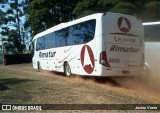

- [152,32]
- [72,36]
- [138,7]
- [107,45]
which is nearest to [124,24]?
[107,45]

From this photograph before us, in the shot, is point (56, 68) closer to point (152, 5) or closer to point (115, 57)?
point (115, 57)

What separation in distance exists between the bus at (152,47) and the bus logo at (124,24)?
175cm

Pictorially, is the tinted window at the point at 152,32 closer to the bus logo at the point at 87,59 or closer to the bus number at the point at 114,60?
the bus number at the point at 114,60

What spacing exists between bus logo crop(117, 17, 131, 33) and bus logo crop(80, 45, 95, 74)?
170 centimetres

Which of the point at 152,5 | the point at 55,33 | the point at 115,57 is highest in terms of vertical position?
the point at 152,5

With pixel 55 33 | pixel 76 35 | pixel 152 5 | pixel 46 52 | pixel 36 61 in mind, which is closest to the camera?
pixel 76 35

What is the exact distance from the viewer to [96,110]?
1006cm

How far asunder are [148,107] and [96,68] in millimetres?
6645

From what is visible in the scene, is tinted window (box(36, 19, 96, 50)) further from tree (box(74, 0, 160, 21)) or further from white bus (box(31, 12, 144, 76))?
tree (box(74, 0, 160, 21))

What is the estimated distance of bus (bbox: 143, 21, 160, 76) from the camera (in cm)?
1837

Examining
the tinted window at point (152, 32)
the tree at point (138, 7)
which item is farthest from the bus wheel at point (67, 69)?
the tree at point (138, 7)

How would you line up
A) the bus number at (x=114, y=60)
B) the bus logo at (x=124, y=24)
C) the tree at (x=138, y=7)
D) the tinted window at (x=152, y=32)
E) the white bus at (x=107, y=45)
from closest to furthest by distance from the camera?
the white bus at (x=107, y=45) → the bus number at (x=114, y=60) → the bus logo at (x=124, y=24) → the tinted window at (x=152, y=32) → the tree at (x=138, y=7)

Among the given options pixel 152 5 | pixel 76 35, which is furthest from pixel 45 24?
pixel 76 35

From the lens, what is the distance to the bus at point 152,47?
1837 centimetres
